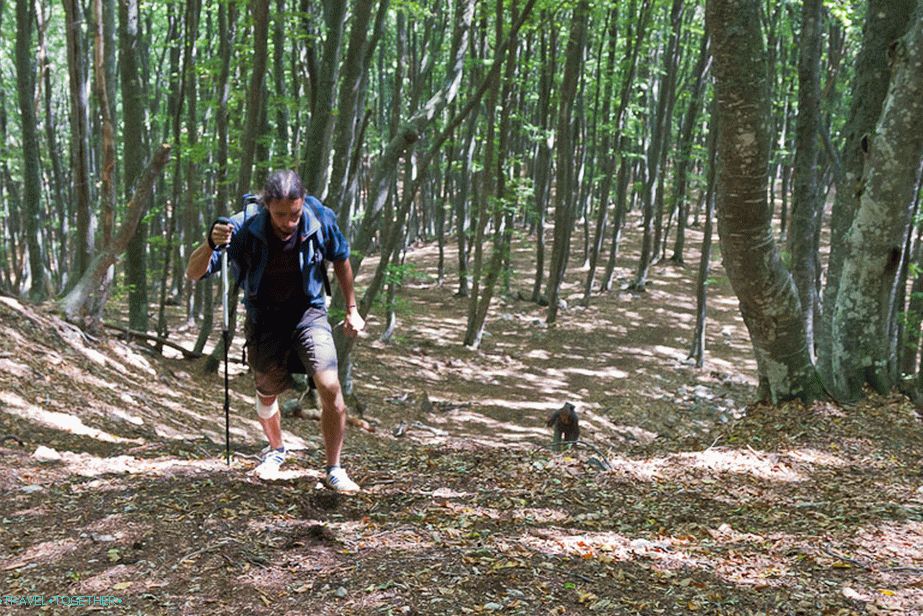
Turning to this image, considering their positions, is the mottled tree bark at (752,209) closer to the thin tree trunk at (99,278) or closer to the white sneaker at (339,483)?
the white sneaker at (339,483)

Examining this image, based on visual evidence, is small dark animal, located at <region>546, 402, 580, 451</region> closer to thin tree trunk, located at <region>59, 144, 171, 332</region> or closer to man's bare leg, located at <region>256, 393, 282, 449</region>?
man's bare leg, located at <region>256, 393, 282, 449</region>

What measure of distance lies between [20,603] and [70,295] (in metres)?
7.30

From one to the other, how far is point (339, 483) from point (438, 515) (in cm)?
75

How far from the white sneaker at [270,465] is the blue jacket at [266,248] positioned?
114 cm

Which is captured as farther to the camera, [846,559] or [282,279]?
[282,279]

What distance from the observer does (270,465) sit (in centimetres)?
505

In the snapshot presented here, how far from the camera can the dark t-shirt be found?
14.7 feet

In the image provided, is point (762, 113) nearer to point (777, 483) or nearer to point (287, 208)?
point (777, 483)

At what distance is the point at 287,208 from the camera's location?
429cm

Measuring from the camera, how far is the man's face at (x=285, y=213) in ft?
14.0

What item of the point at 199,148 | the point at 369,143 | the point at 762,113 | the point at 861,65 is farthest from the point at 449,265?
the point at 762,113

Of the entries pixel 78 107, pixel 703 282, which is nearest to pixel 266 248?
pixel 78 107

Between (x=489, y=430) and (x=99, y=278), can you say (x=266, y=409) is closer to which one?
(x=99, y=278)

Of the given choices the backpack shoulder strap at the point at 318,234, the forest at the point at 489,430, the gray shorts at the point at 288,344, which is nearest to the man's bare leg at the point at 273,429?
the forest at the point at 489,430
